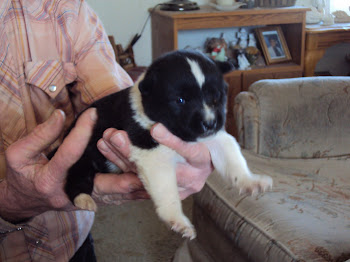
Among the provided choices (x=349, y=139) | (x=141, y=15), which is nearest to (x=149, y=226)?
(x=349, y=139)

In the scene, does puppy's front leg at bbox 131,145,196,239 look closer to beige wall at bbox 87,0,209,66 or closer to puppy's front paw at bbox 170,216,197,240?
puppy's front paw at bbox 170,216,197,240

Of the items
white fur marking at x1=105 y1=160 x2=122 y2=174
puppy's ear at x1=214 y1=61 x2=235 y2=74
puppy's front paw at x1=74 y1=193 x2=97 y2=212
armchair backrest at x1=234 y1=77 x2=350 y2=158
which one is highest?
puppy's ear at x1=214 y1=61 x2=235 y2=74

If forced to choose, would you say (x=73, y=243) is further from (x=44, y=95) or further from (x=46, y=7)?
(x=46, y=7)

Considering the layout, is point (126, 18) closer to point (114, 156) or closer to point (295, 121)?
point (295, 121)

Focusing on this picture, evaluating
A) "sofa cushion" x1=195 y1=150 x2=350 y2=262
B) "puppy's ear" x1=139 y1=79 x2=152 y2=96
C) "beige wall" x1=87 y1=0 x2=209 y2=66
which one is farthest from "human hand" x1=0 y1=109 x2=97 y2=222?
"beige wall" x1=87 y1=0 x2=209 y2=66

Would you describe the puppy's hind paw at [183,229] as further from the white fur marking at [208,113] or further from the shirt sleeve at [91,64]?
the shirt sleeve at [91,64]
